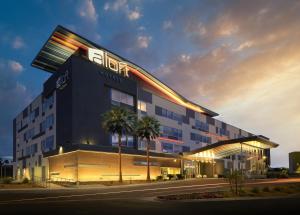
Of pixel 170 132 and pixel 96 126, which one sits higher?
pixel 96 126

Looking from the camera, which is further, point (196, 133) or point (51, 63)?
point (196, 133)

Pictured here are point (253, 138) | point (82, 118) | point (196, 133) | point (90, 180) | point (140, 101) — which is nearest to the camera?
point (90, 180)

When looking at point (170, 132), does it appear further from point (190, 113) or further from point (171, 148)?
point (190, 113)

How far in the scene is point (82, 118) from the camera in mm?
70938

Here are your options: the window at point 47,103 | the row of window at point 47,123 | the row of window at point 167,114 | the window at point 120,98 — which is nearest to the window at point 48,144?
the row of window at point 47,123

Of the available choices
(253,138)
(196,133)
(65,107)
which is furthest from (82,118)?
(196,133)

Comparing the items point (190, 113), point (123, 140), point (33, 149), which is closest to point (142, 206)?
point (123, 140)

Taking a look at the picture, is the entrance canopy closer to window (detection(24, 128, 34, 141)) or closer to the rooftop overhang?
the rooftop overhang

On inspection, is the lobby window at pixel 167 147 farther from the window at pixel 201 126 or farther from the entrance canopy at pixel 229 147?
the window at pixel 201 126

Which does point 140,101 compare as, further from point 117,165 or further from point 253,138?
point 253,138

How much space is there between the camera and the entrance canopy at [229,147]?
8381 centimetres

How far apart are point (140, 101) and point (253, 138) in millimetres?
26384

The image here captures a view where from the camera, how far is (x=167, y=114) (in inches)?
3898

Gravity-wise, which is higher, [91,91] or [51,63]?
[51,63]
